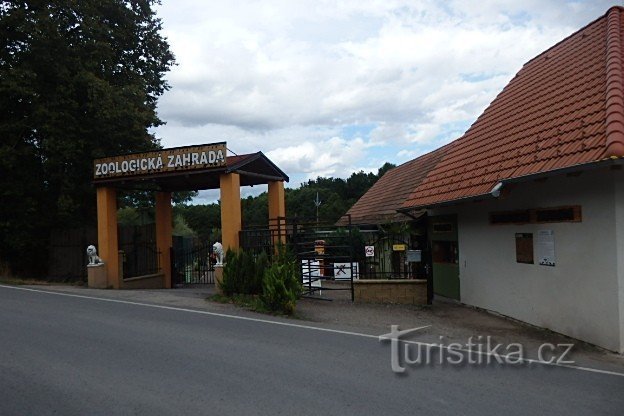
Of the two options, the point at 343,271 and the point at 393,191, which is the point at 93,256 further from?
the point at 393,191

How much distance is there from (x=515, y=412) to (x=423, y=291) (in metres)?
7.69

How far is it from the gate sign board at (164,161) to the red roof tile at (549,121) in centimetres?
554

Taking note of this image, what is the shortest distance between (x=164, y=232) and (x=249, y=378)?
567 inches

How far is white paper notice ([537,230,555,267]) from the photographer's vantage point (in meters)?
9.12

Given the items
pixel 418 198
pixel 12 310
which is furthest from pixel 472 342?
pixel 12 310

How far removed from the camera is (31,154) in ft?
58.4

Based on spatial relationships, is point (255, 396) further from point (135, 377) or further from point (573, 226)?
point (573, 226)

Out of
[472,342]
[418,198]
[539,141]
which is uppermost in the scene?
[539,141]

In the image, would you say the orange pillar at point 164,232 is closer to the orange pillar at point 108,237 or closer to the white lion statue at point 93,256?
the orange pillar at point 108,237

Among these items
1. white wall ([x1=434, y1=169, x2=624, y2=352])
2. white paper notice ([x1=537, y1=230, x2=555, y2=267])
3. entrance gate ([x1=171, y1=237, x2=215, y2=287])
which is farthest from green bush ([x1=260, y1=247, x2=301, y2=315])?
entrance gate ([x1=171, y1=237, x2=215, y2=287])

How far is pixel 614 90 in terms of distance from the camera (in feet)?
→ 27.4

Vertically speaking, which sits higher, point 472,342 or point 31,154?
point 31,154

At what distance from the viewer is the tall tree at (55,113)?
55.9 feet

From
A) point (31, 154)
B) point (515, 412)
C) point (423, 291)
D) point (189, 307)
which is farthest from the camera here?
point (31, 154)
